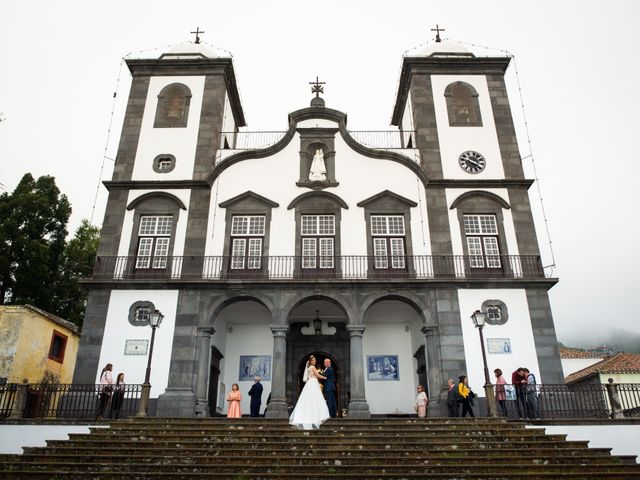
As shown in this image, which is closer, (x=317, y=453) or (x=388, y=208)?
(x=317, y=453)

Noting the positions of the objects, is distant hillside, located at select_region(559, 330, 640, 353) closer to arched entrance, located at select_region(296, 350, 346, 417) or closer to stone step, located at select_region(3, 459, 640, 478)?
arched entrance, located at select_region(296, 350, 346, 417)

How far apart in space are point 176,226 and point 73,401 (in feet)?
20.8

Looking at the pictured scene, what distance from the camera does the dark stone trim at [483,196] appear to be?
18875 millimetres

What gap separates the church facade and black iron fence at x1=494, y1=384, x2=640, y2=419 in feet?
2.74

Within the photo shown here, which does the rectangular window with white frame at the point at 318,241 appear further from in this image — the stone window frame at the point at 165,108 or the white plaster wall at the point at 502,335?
the stone window frame at the point at 165,108

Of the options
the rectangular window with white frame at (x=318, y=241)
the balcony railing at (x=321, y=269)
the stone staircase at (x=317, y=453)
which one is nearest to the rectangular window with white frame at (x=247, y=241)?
the balcony railing at (x=321, y=269)

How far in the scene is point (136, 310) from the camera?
17188 mm

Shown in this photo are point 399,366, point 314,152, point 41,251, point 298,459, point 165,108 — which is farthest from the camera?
point 41,251

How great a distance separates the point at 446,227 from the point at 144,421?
1122cm

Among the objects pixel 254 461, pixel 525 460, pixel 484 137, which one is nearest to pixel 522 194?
pixel 484 137

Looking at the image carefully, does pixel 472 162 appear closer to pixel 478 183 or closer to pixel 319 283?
pixel 478 183

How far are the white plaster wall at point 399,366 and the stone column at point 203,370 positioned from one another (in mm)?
5121

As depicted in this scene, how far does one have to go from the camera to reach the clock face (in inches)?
773

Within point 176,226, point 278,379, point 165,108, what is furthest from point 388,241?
point 165,108
